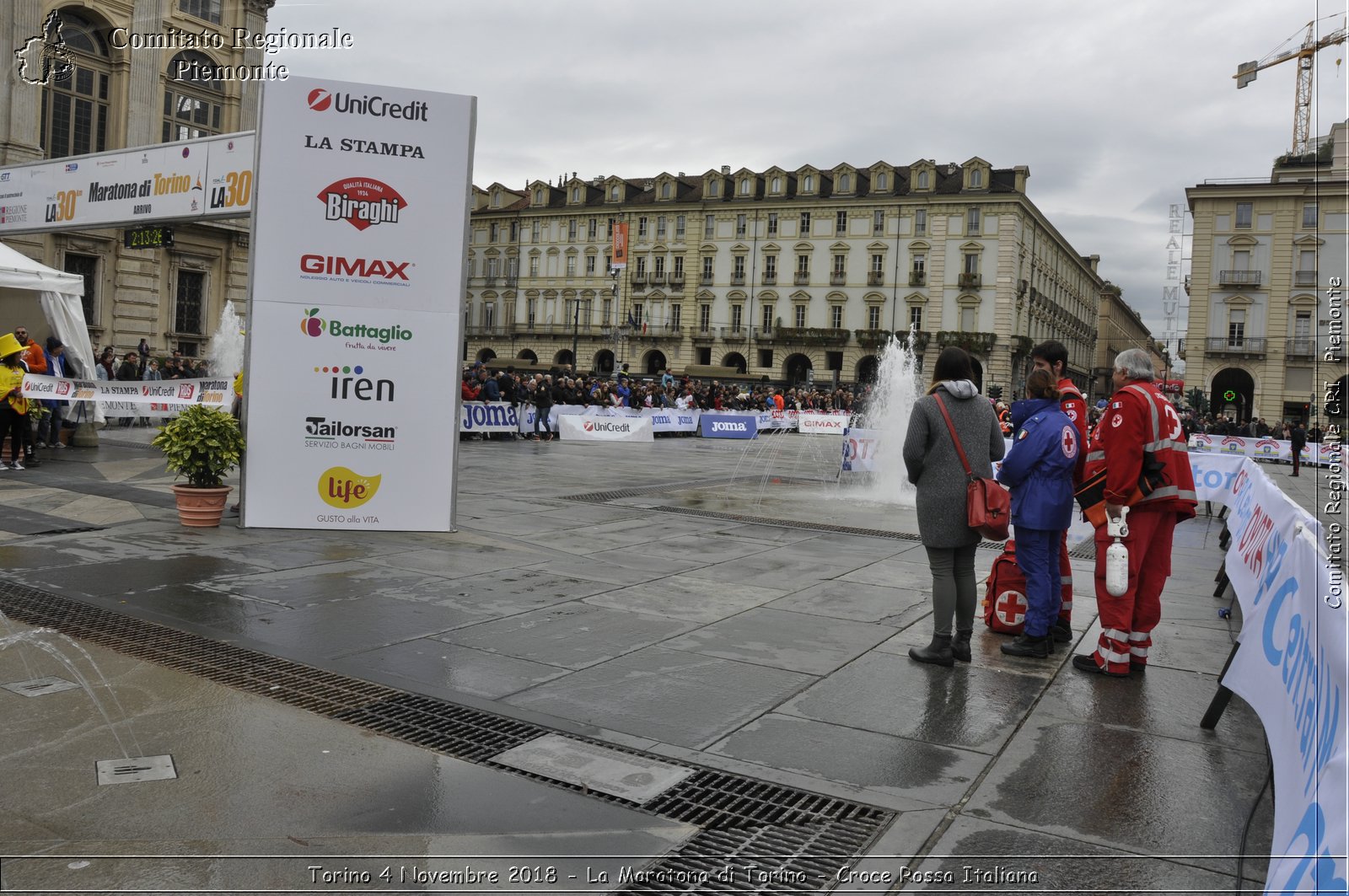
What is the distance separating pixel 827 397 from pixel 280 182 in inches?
1681

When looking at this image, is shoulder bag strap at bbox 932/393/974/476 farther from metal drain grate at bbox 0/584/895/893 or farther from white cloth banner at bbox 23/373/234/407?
white cloth banner at bbox 23/373/234/407

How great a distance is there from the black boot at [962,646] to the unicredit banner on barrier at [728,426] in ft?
93.8

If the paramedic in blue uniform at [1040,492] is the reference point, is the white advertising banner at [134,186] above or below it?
above

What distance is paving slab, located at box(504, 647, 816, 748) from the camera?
4742 mm

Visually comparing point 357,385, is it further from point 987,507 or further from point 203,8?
point 203,8

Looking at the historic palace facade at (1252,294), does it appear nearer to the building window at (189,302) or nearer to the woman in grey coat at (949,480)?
the building window at (189,302)

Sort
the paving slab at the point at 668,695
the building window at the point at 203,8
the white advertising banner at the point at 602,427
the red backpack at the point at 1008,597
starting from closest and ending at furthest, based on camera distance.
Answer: the paving slab at the point at 668,695
the red backpack at the point at 1008,597
the white advertising banner at the point at 602,427
the building window at the point at 203,8

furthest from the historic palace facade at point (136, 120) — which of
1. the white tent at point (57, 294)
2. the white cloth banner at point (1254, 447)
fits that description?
the white cloth banner at point (1254, 447)

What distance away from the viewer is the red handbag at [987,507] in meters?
5.57

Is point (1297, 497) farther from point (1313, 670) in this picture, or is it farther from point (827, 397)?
point (827, 397)

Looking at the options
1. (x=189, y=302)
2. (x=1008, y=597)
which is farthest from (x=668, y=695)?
(x=189, y=302)

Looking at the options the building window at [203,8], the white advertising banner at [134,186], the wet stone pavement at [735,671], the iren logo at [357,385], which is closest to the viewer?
the wet stone pavement at [735,671]

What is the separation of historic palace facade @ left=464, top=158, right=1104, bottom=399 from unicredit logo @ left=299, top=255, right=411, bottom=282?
6157cm

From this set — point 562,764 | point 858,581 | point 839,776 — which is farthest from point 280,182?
point 839,776
